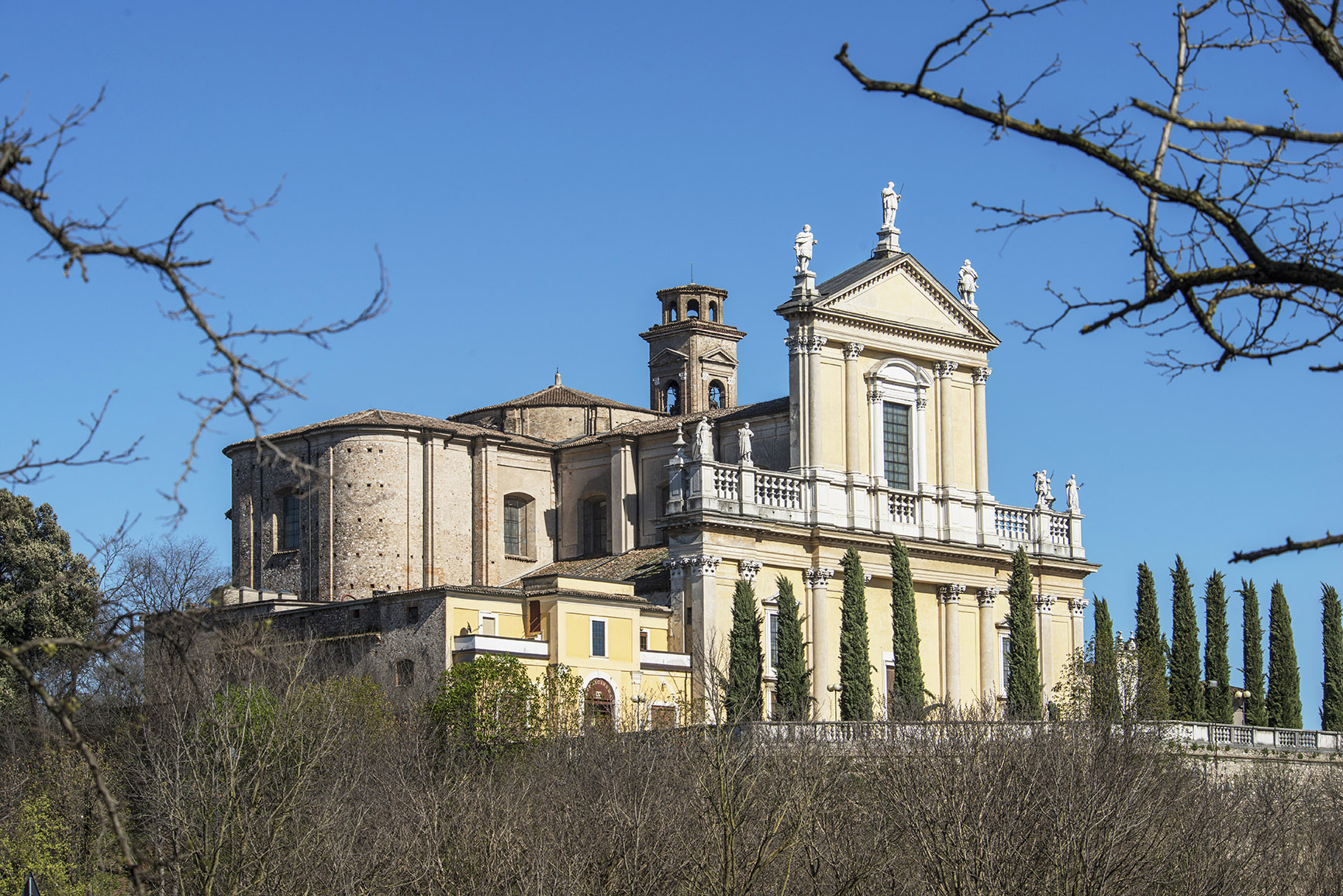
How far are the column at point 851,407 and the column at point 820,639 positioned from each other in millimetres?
3039

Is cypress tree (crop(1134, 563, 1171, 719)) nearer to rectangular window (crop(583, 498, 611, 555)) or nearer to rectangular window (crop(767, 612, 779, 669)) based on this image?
rectangular window (crop(767, 612, 779, 669))

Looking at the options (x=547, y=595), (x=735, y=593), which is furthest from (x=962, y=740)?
(x=547, y=595)

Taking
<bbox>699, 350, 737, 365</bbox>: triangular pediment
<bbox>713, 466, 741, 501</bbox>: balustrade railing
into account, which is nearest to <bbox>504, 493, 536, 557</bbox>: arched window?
<bbox>713, 466, 741, 501</bbox>: balustrade railing

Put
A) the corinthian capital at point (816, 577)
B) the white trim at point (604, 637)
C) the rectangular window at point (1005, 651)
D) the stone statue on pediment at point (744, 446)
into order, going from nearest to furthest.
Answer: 1. the white trim at point (604, 637)
2. the stone statue on pediment at point (744, 446)
3. the corinthian capital at point (816, 577)
4. the rectangular window at point (1005, 651)

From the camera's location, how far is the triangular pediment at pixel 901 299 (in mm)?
49031

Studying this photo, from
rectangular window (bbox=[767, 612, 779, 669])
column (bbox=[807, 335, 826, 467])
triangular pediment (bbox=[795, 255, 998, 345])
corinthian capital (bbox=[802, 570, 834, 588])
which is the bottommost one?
rectangular window (bbox=[767, 612, 779, 669])

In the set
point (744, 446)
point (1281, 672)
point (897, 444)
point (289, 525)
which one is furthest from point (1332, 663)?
point (289, 525)

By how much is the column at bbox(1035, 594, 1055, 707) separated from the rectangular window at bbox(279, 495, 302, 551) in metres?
20.9

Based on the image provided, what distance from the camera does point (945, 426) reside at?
168 feet

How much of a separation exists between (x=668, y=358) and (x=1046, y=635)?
17614mm

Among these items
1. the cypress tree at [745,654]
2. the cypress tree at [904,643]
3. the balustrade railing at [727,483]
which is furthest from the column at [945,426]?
the cypress tree at [745,654]

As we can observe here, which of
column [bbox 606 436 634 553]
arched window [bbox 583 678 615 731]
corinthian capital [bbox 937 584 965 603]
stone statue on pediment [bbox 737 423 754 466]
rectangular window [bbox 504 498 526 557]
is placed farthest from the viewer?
rectangular window [bbox 504 498 526 557]

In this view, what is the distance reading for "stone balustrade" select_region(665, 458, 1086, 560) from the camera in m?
46.8

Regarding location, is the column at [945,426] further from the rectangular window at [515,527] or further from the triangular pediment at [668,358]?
the triangular pediment at [668,358]
